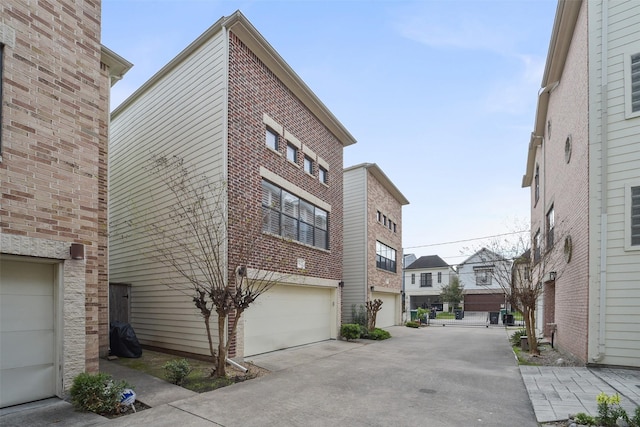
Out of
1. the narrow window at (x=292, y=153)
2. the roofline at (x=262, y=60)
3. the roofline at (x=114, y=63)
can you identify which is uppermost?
the roofline at (x=262, y=60)

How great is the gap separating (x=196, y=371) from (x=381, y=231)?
580 inches

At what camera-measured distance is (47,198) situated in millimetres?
5910

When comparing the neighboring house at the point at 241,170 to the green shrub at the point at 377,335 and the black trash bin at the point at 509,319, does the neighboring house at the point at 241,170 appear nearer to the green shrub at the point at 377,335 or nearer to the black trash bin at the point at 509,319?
the green shrub at the point at 377,335

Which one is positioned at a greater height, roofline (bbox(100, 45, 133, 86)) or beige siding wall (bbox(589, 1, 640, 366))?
roofline (bbox(100, 45, 133, 86))

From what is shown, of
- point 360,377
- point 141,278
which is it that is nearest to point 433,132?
point 360,377

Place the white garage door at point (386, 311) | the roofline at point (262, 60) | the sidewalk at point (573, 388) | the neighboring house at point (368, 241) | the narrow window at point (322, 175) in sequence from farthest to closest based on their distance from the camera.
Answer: the white garage door at point (386, 311)
the neighboring house at point (368, 241)
the narrow window at point (322, 175)
the roofline at point (262, 60)
the sidewalk at point (573, 388)

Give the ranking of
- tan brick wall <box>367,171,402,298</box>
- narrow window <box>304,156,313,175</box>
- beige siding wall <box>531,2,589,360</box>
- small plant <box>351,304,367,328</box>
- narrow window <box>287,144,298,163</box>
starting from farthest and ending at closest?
1. tan brick wall <box>367,171,402,298</box>
2. small plant <box>351,304,367,328</box>
3. narrow window <box>304,156,313,175</box>
4. narrow window <box>287,144,298,163</box>
5. beige siding wall <box>531,2,589,360</box>

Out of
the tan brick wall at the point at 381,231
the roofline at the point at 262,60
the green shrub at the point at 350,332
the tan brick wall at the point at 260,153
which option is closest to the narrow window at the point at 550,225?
the green shrub at the point at 350,332

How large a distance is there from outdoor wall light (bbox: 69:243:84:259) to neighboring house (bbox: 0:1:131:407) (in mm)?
17

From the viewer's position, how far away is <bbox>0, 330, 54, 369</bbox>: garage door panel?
5.53m

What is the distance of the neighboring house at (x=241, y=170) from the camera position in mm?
10055

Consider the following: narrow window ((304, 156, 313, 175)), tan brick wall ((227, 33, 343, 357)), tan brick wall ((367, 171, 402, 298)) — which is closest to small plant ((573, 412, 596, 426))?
tan brick wall ((227, 33, 343, 357))

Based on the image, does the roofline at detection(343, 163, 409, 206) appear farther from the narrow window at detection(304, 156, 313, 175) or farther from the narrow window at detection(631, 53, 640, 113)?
the narrow window at detection(631, 53, 640, 113)

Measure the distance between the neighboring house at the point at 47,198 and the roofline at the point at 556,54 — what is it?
1237 cm
